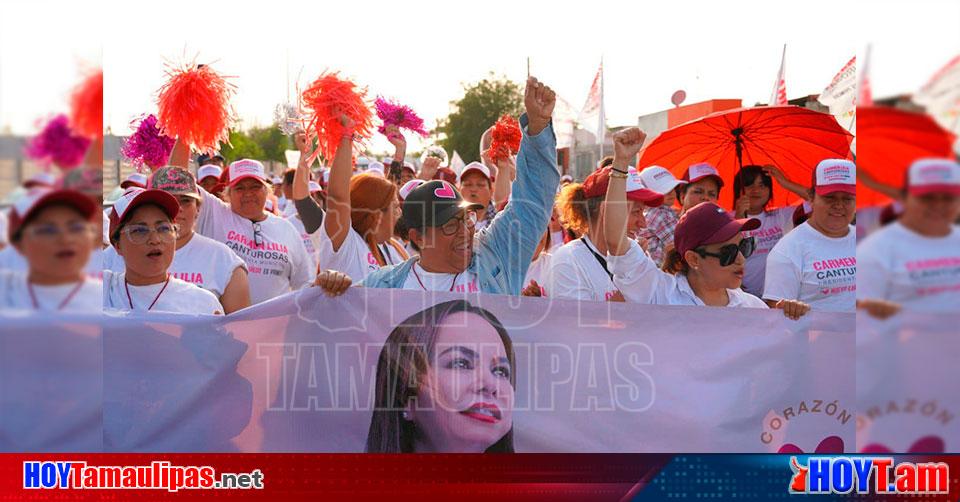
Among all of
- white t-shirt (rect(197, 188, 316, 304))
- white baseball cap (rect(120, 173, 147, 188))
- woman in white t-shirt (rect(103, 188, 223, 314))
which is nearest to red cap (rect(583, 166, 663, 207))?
white t-shirt (rect(197, 188, 316, 304))

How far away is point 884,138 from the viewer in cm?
233

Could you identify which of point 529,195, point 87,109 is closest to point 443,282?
point 529,195

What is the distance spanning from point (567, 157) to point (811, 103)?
12.7 ft

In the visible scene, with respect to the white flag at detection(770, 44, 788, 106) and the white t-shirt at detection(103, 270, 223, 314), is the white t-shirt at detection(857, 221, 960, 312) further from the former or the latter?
the white flag at detection(770, 44, 788, 106)

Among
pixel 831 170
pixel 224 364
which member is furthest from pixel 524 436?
pixel 831 170

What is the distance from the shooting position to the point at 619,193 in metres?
3.47

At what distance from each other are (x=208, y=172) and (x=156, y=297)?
4546mm

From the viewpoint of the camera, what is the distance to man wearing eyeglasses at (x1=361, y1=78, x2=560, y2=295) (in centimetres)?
324

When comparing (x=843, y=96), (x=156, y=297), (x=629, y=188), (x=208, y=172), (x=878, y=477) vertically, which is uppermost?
(x=843, y=96)

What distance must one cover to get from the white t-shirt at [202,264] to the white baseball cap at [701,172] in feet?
9.17

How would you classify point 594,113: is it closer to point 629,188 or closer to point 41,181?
point 629,188

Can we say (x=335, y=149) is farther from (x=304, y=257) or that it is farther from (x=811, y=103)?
(x=811, y=103)

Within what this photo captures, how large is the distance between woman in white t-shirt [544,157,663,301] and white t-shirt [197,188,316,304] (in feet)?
4.45

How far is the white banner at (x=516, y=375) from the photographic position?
3102 millimetres
